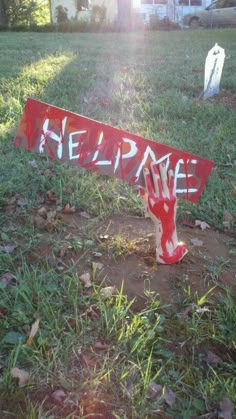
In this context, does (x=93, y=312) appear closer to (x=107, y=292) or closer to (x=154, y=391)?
(x=107, y=292)

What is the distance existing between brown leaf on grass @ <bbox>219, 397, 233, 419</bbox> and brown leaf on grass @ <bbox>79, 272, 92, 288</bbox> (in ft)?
2.77

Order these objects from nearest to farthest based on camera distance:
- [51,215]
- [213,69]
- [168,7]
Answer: [51,215] → [213,69] → [168,7]

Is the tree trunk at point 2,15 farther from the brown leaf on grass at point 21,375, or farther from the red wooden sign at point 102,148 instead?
the brown leaf on grass at point 21,375

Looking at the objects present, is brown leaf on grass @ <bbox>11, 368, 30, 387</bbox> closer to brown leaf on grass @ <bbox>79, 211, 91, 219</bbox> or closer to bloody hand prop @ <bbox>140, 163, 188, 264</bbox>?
bloody hand prop @ <bbox>140, 163, 188, 264</bbox>

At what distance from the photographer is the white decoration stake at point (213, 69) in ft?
18.0

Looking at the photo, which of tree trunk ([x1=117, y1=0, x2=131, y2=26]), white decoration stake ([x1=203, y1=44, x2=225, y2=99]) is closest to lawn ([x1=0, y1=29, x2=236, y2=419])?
Answer: white decoration stake ([x1=203, y1=44, x2=225, y2=99])

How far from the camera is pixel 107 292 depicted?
227 cm

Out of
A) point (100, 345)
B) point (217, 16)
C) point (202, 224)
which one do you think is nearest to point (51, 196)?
point (202, 224)

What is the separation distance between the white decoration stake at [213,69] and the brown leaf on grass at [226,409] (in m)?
4.42

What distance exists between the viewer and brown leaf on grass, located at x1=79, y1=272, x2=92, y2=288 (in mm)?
2330

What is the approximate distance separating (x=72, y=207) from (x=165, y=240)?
89 centimetres

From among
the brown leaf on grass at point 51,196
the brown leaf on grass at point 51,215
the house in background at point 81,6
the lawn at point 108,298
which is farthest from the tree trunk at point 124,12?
the brown leaf on grass at point 51,215

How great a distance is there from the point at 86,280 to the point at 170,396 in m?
0.74

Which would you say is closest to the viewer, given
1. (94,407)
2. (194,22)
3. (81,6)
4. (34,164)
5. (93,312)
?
(94,407)
